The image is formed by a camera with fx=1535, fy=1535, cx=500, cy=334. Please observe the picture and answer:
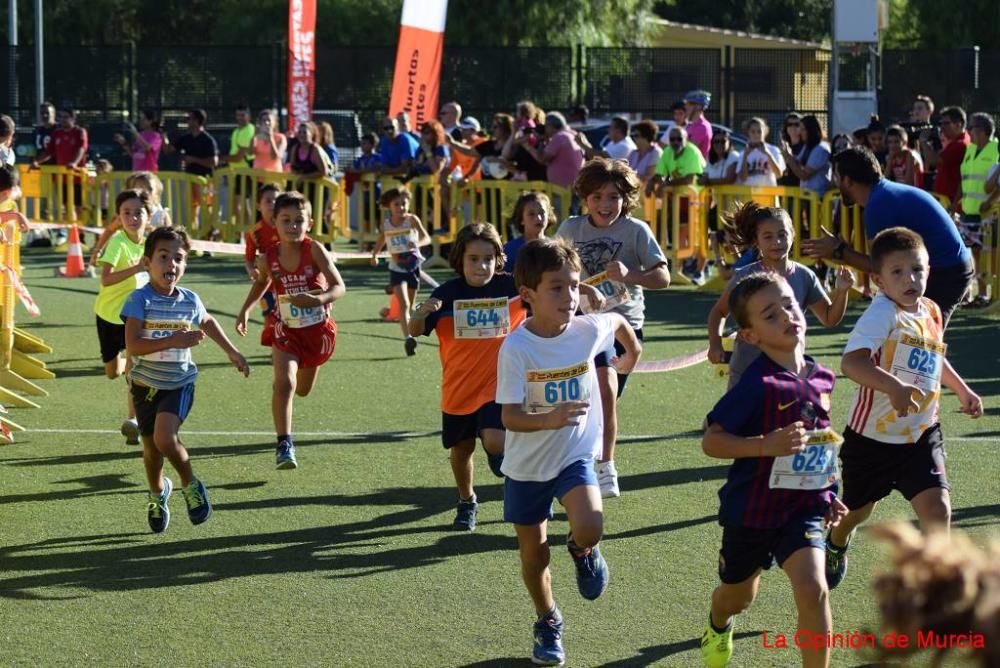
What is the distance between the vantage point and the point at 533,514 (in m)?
5.46

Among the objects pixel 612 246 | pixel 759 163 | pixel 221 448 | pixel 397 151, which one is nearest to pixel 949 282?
pixel 612 246

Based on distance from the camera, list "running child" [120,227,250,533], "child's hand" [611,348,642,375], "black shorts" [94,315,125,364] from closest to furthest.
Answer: "child's hand" [611,348,642,375] → "running child" [120,227,250,533] → "black shorts" [94,315,125,364]

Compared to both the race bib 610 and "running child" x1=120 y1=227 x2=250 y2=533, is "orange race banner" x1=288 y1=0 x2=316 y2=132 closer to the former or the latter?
"running child" x1=120 y1=227 x2=250 y2=533

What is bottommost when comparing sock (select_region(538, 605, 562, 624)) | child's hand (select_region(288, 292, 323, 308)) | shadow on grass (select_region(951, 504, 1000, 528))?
shadow on grass (select_region(951, 504, 1000, 528))

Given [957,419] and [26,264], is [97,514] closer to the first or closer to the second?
[957,419]

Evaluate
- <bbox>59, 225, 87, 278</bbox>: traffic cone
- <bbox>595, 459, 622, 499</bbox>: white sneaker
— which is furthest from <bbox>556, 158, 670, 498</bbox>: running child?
<bbox>59, 225, 87, 278</bbox>: traffic cone

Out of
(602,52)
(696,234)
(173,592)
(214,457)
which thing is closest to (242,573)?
(173,592)

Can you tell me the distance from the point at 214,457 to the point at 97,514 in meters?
1.41

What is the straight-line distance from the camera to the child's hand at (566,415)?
5227 millimetres

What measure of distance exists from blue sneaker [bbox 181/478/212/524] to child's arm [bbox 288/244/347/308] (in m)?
1.71

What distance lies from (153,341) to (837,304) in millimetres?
3185

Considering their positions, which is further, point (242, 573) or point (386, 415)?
point (386, 415)

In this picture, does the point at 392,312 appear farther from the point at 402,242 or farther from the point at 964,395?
the point at 964,395

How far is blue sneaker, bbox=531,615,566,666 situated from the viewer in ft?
17.8
